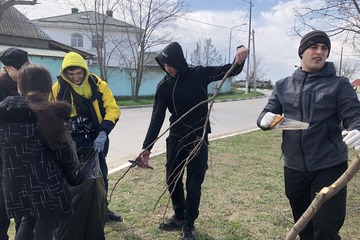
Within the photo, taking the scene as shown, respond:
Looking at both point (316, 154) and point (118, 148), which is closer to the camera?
point (316, 154)

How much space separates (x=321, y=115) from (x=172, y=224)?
6.34ft

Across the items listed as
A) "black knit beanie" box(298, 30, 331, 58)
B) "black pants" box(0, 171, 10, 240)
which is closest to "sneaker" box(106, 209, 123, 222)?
"black pants" box(0, 171, 10, 240)

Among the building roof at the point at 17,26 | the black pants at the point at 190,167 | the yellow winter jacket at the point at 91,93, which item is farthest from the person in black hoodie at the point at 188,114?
the building roof at the point at 17,26

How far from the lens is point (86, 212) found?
254 centimetres

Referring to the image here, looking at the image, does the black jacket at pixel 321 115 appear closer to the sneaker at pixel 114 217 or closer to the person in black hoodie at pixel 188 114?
the person in black hoodie at pixel 188 114

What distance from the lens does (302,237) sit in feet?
8.79

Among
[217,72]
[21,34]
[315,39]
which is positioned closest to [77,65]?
[217,72]

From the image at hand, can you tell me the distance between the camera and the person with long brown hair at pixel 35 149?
7.05 feet

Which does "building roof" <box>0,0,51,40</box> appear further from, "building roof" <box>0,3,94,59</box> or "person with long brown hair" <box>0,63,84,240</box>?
"person with long brown hair" <box>0,63,84,240</box>

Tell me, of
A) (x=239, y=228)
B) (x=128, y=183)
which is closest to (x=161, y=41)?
(x=128, y=183)

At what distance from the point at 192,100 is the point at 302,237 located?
1.48m

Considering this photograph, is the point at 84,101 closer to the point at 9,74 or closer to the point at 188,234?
the point at 9,74

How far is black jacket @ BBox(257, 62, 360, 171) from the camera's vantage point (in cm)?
225

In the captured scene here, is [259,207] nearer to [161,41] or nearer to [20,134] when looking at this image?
[20,134]
